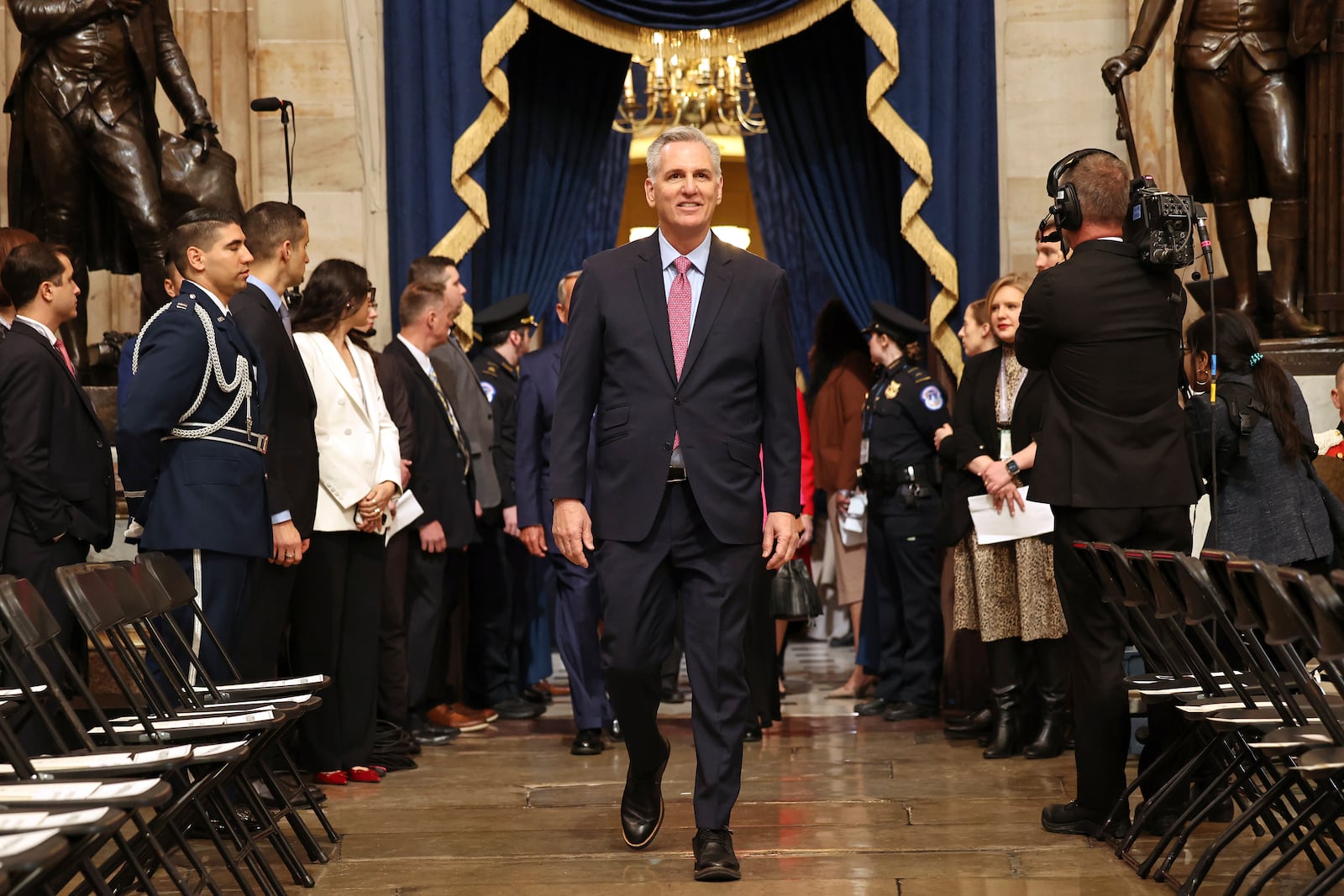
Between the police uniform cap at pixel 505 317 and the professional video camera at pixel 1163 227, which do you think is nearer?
the professional video camera at pixel 1163 227

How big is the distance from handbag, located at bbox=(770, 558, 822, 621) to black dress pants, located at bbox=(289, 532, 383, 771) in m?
1.68

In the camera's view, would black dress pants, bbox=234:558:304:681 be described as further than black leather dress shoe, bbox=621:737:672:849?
Yes

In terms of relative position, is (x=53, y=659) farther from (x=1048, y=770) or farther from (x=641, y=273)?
(x=1048, y=770)

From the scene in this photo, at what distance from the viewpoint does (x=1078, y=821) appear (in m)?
4.36

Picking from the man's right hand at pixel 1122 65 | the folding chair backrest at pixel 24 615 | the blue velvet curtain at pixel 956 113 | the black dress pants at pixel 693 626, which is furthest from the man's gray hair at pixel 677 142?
the blue velvet curtain at pixel 956 113

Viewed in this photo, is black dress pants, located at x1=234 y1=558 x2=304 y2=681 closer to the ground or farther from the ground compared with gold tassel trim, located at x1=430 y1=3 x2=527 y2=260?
closer to the ground

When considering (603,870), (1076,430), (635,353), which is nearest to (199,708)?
(603,870)

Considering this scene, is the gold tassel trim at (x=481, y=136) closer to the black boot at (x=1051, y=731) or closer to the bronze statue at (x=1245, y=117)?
the bronze statue at (x=1245, y=117)

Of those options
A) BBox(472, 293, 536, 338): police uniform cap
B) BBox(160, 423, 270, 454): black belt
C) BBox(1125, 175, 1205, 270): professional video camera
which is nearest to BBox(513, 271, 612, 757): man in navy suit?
BBox(472, 293, 536, 338): police uniform cap

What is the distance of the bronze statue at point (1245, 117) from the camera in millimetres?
6250

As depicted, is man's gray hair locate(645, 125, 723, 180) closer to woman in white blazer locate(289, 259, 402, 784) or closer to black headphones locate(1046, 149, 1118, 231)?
black headphones locate(1046, 149, 1118, 231)

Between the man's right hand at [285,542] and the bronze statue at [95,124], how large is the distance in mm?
2341

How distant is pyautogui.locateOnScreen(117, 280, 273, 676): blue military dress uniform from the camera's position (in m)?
4.38

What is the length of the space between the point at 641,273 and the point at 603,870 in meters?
1.50
